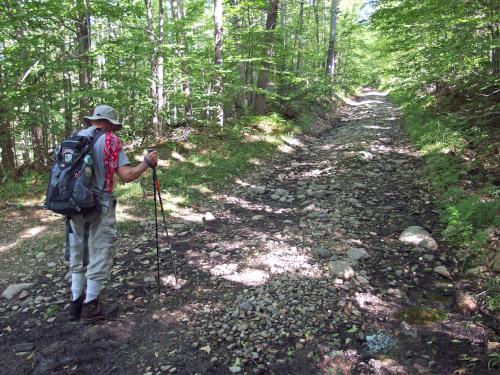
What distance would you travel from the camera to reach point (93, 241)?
404 cm

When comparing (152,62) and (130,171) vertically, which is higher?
(152,62)

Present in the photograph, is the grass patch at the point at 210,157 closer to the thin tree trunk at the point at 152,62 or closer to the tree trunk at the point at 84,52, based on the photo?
the thin tree trunk at the point at 152,62

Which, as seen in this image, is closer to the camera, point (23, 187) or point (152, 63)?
point (23, 187)

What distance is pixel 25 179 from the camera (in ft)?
30.6

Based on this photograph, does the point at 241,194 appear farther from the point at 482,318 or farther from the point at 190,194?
the point at 482,318

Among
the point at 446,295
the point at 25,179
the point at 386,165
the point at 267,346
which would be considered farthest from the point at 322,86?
the point at 267,346

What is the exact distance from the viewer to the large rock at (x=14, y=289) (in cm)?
480

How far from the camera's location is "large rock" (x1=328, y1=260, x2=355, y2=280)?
4747 millimetres

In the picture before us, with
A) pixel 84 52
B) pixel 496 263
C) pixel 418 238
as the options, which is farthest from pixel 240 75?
pixel 496 263

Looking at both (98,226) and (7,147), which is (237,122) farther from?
(98,226)

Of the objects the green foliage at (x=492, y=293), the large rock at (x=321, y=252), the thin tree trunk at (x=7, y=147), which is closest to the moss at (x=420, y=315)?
the green foliage at (x=492, y=293)

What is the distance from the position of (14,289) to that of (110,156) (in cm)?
262

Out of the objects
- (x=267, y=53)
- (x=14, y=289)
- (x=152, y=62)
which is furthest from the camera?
(x=267, y=53)

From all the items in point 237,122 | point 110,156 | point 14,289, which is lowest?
point 14,289
